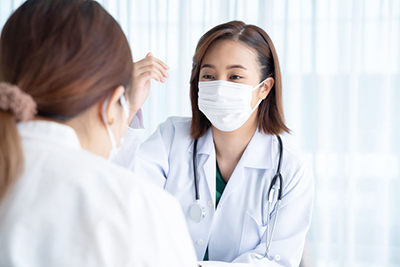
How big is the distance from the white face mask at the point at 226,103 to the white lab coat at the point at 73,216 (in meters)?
0.95

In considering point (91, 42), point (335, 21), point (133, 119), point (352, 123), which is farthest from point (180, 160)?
point (335, 21)

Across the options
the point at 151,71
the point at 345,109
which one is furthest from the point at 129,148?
the point at 345,109

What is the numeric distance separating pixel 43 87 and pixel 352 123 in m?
2.30

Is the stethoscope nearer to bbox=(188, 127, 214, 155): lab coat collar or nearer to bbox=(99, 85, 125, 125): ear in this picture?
bbox=(188, 127, 214, 155): lab coat collar

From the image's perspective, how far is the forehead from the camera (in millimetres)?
1524

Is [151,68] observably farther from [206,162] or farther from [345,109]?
[345,109]

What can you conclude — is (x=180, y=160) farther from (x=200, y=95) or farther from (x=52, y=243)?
(x=52, y=243)

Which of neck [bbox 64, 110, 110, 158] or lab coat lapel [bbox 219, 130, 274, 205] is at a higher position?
neck [bbox 64, 110, 110, 158]

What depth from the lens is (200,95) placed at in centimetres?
160

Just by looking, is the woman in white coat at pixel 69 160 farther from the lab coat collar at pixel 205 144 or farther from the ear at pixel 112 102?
the lab coat collar at pixel 205 144

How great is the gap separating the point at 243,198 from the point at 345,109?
1394 millimetres

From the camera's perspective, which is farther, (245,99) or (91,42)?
(245,99)

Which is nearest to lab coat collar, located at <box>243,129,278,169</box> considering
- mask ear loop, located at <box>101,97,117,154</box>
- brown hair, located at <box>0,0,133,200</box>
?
mask ear loop, located at <box>101,97,117,154</box>

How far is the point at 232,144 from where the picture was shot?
1683mm
